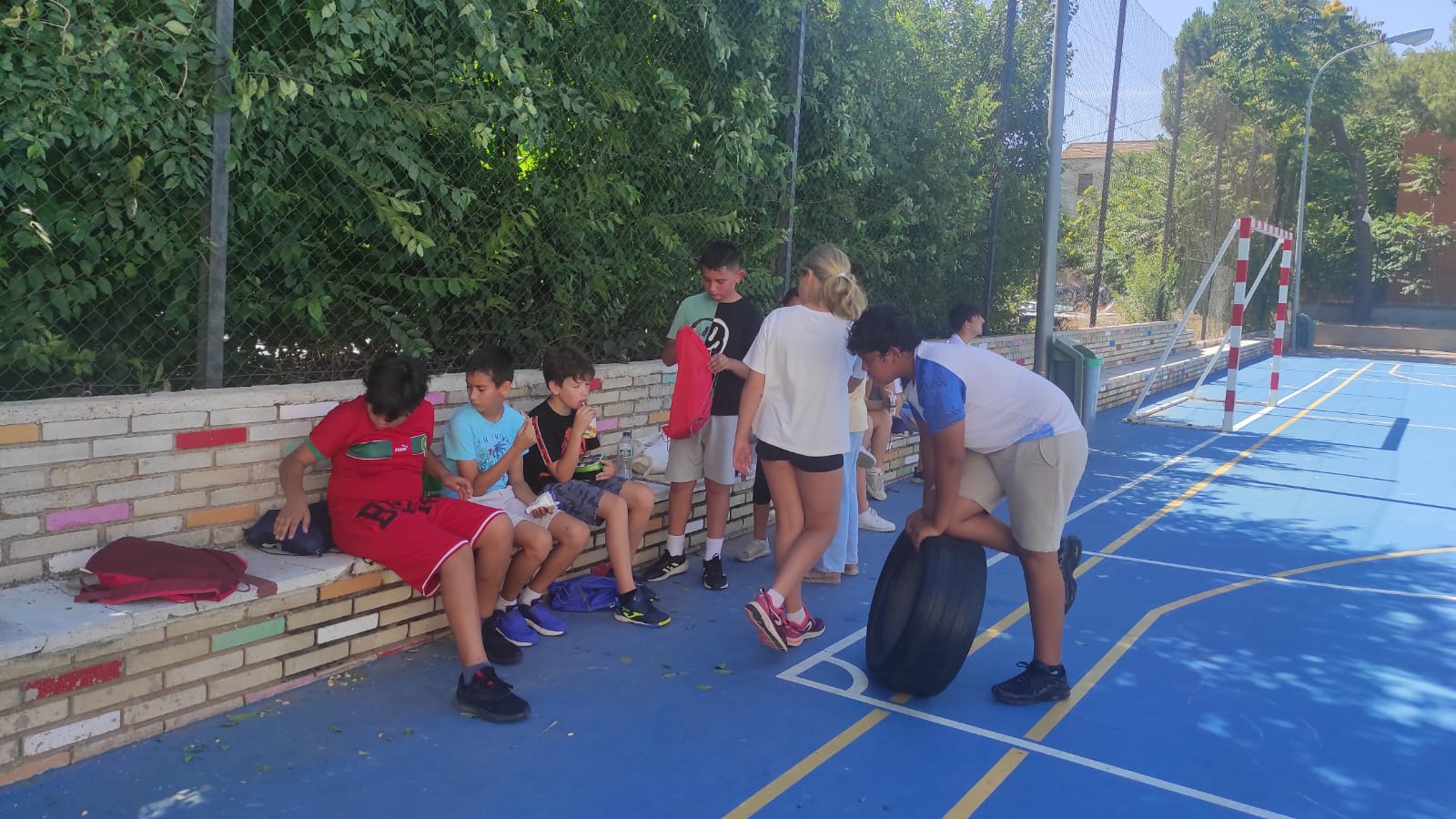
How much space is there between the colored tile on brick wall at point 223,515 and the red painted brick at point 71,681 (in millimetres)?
827

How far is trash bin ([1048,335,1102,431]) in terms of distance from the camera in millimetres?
11344

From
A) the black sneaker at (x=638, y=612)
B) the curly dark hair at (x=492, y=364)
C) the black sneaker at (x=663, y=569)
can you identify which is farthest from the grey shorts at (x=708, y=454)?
the curly dark hair at (x=492, y=364)

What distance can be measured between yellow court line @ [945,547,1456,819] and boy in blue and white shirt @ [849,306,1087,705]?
0.51 feet

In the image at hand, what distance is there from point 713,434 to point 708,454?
0.12 metres

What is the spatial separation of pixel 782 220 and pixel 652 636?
4.20 meters

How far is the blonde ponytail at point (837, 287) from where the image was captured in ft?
16.5

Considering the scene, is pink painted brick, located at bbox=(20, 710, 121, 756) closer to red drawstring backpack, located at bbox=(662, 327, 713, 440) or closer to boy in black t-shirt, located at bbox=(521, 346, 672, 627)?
boy in black t-shirt, located at bbox=(521, 346, 672, 627)

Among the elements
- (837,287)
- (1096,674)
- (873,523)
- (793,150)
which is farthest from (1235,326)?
(837,287)

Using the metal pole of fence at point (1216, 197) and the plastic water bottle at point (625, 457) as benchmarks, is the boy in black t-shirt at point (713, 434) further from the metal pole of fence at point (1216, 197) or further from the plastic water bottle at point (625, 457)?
the metal pole of fence at point (1216, 197)

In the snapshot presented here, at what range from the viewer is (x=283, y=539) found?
434cm

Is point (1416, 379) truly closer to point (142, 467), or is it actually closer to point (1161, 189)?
point (1161, 189)

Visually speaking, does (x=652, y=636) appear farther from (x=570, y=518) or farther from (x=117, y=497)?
(x=117, y=497)

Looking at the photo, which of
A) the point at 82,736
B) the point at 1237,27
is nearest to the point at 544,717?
the point at 82,736

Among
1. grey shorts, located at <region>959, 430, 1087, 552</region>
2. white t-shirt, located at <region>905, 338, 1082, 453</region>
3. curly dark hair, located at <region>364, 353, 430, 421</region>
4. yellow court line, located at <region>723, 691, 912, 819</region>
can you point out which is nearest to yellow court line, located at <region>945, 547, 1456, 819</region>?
yellow court line, located at <region>723, 691, 912, 819</region>
